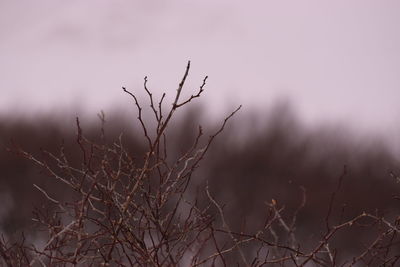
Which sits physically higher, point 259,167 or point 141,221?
point 259,167

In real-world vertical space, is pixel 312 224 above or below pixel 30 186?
below

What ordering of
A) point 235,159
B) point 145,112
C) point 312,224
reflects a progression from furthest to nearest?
point 145,112
point 235,159
point 312,224

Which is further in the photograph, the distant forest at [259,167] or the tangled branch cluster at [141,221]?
the distant forest at [259,167]

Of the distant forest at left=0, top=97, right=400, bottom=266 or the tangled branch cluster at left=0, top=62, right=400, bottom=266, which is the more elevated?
the distant forest at left=0, top=97, right=400, bottom=266

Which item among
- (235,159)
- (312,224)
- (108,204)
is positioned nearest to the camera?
(108,204)

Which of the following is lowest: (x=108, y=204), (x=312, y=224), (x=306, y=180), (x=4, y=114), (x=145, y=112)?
(x=108, y=204)

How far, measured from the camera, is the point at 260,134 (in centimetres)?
2477

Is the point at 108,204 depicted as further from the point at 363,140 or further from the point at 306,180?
the point at 363,140

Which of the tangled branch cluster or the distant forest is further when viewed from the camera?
the distant forest

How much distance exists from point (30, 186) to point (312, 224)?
10249mm

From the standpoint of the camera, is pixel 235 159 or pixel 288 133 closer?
pixel 235 159

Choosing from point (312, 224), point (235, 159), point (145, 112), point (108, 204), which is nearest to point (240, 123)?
point (235, 159)

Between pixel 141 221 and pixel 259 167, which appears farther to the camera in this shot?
pixel 259 167

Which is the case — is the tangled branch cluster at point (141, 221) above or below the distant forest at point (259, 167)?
below
